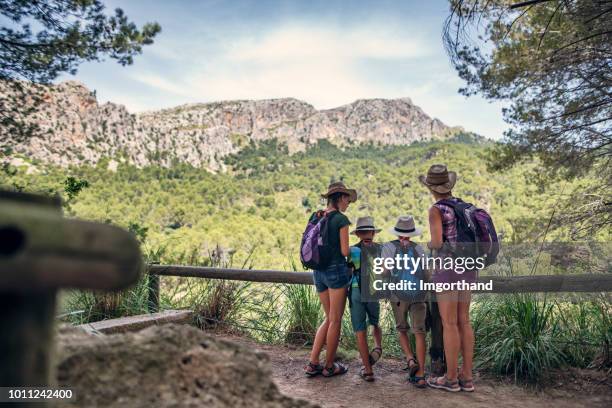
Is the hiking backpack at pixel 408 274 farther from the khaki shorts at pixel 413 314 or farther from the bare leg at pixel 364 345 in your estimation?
the bare leg at pixel 364 345

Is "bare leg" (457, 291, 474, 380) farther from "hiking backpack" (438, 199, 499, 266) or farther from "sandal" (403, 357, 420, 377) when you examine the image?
"sandal" (403, 357, 420, 377)

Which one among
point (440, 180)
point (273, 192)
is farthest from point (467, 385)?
point (273, 192)

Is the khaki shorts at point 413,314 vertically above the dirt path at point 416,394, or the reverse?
the khaki shorts at point 413,314

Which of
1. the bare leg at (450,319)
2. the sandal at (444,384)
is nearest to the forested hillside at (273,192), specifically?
the sandal at (444,384)

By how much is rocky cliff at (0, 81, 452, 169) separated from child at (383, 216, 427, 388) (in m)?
42.0

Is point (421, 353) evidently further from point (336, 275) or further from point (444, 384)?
point (336, 275)

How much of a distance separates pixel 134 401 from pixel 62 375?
0.61 feet

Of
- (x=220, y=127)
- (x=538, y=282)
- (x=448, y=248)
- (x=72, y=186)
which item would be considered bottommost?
(x=538, y=282)

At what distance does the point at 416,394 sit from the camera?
3.30 metres

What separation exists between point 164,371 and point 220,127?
102 metres

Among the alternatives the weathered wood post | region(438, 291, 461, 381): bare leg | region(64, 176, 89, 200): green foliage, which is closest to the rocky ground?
the weathered wood post

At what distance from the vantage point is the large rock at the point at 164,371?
1.06 m

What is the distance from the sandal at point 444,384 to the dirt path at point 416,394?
5cm

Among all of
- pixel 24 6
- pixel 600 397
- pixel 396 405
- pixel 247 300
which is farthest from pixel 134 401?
pixel 24 6
